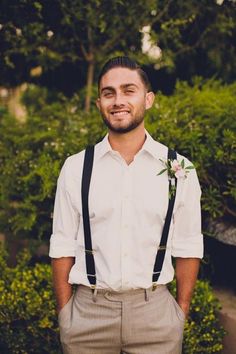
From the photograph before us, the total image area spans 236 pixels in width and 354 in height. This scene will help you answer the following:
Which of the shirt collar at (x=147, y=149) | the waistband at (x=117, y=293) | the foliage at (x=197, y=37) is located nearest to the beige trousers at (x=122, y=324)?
the waistband at (x=117, y=293)

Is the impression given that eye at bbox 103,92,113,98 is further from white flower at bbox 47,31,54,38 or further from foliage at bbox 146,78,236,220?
white flower at bbox 47,31,54,38

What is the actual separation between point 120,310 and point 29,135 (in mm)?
2733

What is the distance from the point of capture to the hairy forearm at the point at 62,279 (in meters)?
2.73

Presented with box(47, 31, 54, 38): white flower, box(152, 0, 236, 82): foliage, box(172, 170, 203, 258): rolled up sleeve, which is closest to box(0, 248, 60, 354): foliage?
box(172, 170, 203, 258): rolled up sleeve

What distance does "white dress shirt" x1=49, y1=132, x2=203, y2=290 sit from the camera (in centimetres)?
256

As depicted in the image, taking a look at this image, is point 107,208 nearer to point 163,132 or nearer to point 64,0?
point 163,132

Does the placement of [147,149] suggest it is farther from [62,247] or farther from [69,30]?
[69,30]

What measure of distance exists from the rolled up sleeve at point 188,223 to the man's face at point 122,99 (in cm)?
40

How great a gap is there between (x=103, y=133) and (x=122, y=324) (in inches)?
84.1

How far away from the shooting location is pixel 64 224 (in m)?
2.66

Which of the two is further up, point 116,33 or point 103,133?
point 116,33

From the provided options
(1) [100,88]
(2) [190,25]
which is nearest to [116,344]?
(1) [100,88]

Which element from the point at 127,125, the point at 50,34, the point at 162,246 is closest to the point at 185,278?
the point at 162,246

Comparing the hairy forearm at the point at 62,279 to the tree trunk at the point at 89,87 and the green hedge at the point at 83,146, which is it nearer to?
the green hedge at the point at 83,146
